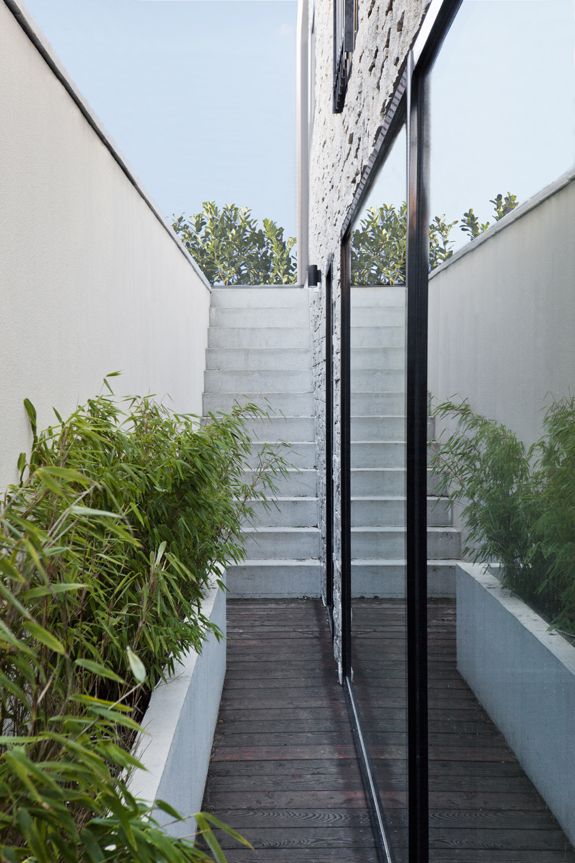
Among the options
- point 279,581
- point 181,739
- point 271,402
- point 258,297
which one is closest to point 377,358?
point 181,739

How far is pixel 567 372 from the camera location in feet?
2.43

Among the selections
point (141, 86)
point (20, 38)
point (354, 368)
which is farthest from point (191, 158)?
point (20, 38)

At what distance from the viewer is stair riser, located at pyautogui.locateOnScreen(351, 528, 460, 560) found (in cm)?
129

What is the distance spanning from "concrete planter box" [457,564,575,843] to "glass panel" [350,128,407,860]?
70 centimetres

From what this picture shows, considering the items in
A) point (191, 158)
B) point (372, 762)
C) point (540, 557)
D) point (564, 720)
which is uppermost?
point (191, 158)

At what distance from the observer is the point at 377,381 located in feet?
7.47

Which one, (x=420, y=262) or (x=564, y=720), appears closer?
(x=564, y=720)

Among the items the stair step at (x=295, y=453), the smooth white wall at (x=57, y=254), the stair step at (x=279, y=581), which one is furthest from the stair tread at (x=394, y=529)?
the stair step at (x=295, y=453)

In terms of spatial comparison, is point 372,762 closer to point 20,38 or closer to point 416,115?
point 416,115

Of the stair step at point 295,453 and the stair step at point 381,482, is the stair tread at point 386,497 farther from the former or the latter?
the stair step at point 295,453

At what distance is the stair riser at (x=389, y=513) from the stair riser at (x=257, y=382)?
330 cm

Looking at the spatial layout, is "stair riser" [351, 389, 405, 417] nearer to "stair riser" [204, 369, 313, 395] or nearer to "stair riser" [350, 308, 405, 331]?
"stair riser" [350, 308, 405, 331]

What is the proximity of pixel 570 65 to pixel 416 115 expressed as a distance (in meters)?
0.91

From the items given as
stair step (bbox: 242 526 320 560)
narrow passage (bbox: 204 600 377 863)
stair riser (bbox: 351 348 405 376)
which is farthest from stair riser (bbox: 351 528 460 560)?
stair step (bbox: 242 526 320 560)
